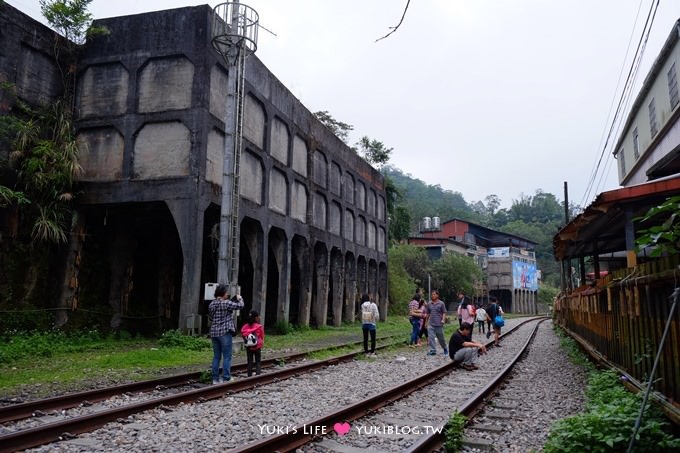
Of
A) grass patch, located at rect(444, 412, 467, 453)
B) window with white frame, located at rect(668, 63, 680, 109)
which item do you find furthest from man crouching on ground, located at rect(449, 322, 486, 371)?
window with white frame, located at rect(668, 63, 680, 109)

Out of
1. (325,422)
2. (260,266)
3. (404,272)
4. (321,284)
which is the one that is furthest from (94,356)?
(404,272)

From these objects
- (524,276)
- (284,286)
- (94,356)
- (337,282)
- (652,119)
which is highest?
(652,119)

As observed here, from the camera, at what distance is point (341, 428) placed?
6.11 m

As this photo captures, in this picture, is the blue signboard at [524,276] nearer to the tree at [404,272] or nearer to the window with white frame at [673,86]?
the tree at [404,272]

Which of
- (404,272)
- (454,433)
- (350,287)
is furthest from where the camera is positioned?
(404,272)

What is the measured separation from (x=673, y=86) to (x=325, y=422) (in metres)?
17.1

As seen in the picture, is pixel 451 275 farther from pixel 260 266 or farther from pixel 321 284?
pixel 260 266

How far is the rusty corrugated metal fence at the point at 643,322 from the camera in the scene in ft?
16.8

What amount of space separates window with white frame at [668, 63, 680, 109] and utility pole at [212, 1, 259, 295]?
1326 cm

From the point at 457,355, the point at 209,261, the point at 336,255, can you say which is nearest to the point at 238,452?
the point at 457,355

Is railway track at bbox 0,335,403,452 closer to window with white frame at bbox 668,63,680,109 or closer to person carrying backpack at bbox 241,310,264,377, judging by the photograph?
person carrying backpack at bbox 241,310,264,377

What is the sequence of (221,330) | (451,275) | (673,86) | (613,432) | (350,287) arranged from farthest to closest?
1. (451,275)
2. (350,287)
3. (673,86)
4. (221,330)
5. (613,432)

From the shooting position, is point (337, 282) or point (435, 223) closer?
point (337, 282)

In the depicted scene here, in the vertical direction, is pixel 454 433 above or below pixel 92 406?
above
